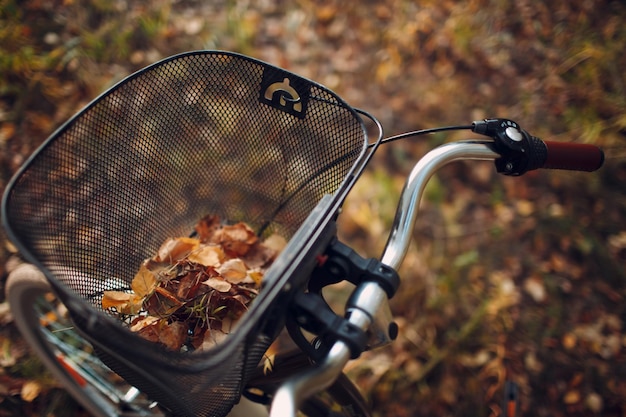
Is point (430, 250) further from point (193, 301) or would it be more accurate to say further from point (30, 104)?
point (30, 104)

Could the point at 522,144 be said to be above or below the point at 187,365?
above

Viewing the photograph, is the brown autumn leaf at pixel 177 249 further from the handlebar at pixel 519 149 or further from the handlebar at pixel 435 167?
the handlebar at pixel 519 149

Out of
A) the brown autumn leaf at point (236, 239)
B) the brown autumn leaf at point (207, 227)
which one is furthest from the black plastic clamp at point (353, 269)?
the brown autumn leaf at point (207, 227)

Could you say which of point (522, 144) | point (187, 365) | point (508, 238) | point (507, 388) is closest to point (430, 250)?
point (508, 238)

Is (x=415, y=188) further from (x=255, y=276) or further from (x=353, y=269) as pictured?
(x=255, y=276)

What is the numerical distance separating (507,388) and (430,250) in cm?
75

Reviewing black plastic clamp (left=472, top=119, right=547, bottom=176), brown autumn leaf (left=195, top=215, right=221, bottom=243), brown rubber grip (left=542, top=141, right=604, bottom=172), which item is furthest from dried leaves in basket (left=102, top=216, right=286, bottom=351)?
brown rubber grip (left=542, top=141, right=604, bottom=172)

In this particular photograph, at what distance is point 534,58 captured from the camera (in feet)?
9.34

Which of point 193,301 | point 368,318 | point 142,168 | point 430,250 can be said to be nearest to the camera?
point 368,318

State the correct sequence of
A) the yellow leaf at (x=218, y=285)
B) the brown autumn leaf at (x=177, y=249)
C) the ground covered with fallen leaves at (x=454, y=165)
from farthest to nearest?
1. the ground covered with fallen leaves at (x=454, y=165)
2. the brown autumn leaf at (x=177, y=249)
3. the yellow leaf at (x=218, y=285)

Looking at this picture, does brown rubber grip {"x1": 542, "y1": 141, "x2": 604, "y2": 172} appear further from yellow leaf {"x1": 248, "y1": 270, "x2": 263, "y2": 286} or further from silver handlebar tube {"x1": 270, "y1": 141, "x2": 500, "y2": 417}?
yellow leaf {"x1": 248, "y1": 270, "x2": 263, "y2": 286}

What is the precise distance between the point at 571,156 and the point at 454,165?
→ 1397 millimetres

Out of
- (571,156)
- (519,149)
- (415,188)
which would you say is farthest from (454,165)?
(415,188)

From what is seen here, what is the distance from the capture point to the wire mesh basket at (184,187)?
85 centimetres
